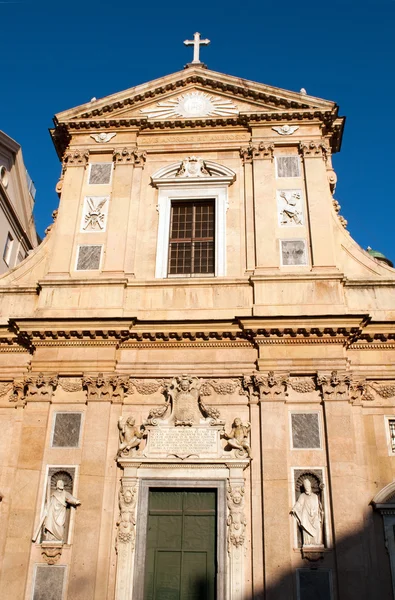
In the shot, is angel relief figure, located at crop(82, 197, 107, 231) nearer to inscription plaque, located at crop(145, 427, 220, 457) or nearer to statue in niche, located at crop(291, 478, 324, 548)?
inscription plaque, located at crop(145, 427, 220, 457)

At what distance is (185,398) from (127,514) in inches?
104

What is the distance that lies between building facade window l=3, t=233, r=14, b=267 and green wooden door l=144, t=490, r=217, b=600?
12.7 metres

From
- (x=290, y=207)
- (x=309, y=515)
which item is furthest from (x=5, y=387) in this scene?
(x=290, y=207)

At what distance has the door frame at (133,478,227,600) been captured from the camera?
12.0 meters

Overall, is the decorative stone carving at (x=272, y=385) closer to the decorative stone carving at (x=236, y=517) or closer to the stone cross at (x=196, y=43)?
the decorative stone carving at (x=236, y=517)

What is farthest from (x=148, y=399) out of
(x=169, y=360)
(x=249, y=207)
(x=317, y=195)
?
(x=317, y=195)

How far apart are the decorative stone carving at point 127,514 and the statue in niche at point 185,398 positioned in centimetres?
165

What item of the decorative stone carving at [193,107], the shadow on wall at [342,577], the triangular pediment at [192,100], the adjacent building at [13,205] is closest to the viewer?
the shadow on wall at [342,577]

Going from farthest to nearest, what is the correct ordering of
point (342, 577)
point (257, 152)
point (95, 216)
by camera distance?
point (257, 152)
point (95, 216)
point (342, 577)

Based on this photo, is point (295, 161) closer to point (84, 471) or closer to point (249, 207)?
point (249, 207)

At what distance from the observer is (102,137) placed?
17531mm

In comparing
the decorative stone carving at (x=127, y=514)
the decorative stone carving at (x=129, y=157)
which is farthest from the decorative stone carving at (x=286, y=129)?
the decorative stone carving at (x=127, y=514)

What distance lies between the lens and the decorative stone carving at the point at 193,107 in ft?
58.0

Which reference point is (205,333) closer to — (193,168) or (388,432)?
(388,432)
